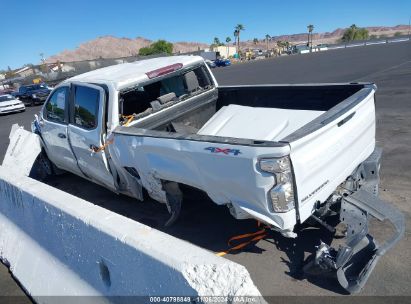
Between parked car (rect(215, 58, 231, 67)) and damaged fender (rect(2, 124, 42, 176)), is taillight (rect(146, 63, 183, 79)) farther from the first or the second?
parked car (rect(215, 58, 231, 67))

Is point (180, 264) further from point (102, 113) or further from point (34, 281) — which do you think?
point (102, 113)

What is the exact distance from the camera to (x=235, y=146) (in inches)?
119

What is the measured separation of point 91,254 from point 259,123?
242 cm

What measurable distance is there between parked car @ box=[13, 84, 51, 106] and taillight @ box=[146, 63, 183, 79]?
2244cm

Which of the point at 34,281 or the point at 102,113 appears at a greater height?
the point at 102,113

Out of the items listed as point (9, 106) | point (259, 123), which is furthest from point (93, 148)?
point (9, 106)

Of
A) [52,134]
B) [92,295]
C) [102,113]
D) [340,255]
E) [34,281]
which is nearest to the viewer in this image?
[92,295]

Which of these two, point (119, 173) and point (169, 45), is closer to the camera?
point (119, 173)

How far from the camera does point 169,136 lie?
11.6 ft

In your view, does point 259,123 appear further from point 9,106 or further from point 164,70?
point 9,106

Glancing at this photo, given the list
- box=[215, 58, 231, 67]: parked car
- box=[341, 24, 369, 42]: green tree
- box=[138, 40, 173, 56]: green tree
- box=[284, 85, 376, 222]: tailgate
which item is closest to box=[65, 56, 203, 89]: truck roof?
box=[284, 85, 376, 222]: tailgate

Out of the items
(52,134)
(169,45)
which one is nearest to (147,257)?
(52,134)

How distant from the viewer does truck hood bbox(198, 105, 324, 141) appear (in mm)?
4039

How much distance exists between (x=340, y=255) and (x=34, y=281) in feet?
8.98
